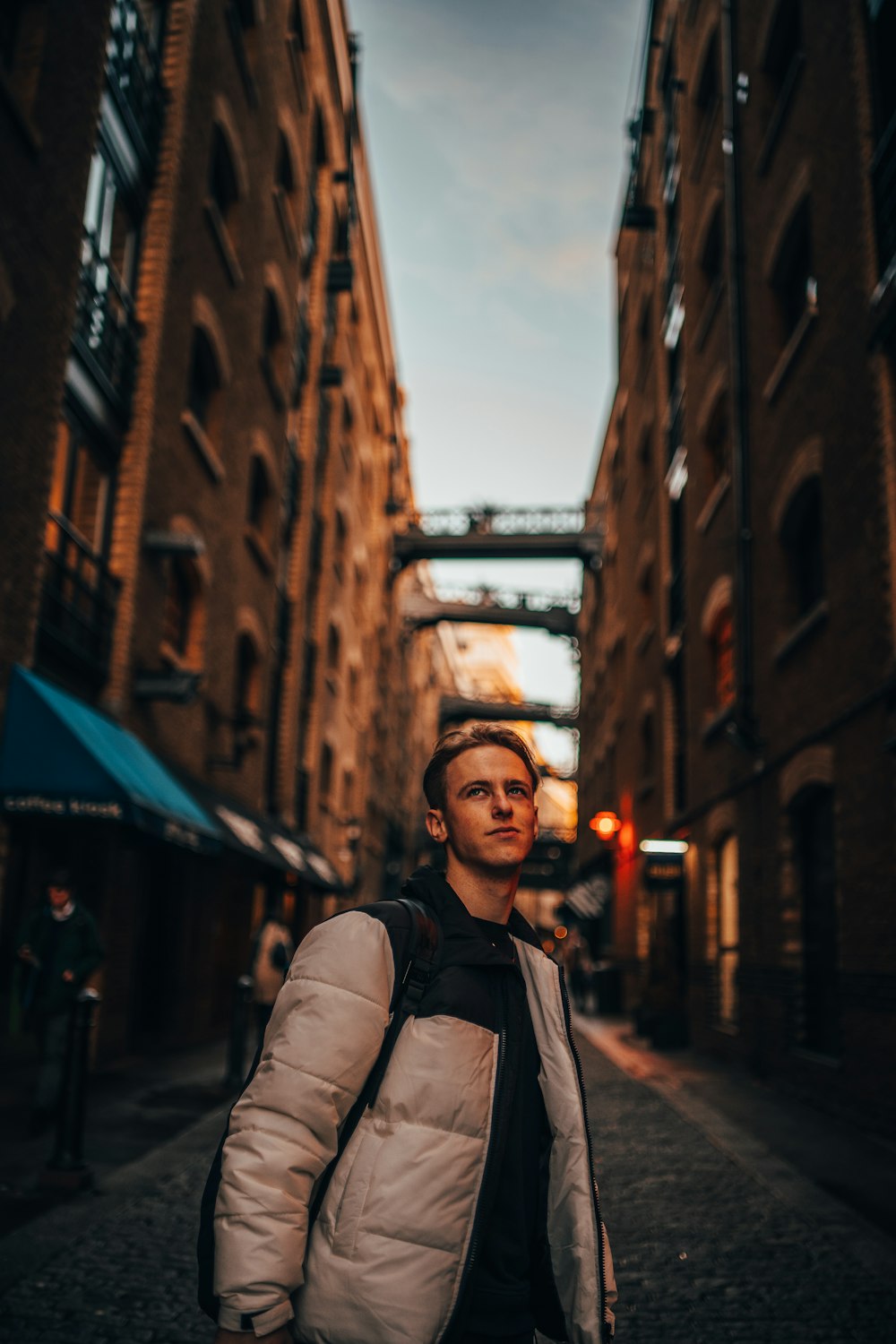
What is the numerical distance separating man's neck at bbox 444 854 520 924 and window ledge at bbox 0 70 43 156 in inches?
336

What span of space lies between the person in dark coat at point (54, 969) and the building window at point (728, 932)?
8.63 meters

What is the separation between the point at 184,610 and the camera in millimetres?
14406

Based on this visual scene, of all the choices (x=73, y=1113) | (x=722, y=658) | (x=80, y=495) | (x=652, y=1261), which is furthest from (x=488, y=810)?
(x=722, y=658)

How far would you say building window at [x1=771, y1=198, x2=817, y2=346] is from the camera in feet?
39.7

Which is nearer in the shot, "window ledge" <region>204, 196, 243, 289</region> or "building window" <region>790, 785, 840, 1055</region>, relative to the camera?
"building window" <region>790, 785, 840, 1055</region>

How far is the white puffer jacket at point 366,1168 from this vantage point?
1.81 metres

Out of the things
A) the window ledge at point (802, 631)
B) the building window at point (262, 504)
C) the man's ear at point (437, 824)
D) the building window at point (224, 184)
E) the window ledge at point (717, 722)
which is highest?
the building window at point (224, 184)

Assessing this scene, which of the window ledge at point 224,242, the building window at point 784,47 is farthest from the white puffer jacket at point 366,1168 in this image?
the window ledge at point 224,242

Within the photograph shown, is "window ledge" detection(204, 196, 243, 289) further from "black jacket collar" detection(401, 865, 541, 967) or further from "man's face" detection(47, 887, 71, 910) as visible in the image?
"black jacket collar" detection(401, 865, 541, 967)

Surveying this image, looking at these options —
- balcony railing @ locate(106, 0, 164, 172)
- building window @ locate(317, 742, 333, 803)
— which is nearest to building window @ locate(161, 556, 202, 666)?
balcony railing @ locate(106, 0, 164, 172)

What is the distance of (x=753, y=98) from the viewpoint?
45.4 feet

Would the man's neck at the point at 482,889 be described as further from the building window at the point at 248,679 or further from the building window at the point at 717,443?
the building window at the point at 248,679

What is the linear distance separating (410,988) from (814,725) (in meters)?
9.48

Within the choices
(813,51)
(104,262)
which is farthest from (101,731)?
(813,51)
